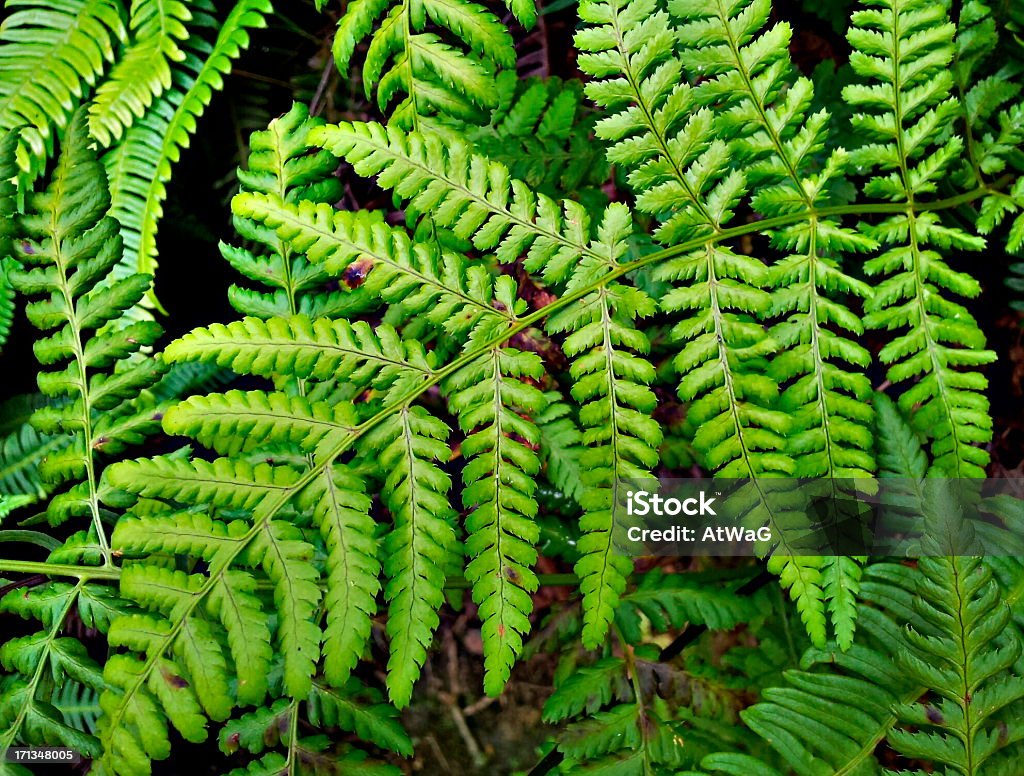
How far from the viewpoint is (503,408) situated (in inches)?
58.1

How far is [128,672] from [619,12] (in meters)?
1.66

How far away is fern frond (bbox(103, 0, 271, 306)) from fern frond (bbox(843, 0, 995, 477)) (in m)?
1.79

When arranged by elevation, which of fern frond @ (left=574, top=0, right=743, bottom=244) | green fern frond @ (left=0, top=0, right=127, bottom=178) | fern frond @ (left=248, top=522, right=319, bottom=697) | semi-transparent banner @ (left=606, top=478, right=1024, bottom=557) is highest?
green fern frond @ (left=0, top=0, right=127, bottom=178)

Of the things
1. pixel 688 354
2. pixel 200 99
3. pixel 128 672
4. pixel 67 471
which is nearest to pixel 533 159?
pixel 688 354

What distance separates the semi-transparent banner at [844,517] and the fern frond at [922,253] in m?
0.14

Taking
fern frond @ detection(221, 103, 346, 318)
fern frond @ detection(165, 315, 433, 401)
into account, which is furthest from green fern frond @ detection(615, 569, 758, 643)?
fern frond @ detection(221, 103, 346, 318)

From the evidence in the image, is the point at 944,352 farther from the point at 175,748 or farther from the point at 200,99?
the point at 175,748

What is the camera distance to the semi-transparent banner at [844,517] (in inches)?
56.9

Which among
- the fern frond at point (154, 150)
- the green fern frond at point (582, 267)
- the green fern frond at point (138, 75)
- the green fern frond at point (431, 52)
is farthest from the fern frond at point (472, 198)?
the green fern frond at point (138, 75)

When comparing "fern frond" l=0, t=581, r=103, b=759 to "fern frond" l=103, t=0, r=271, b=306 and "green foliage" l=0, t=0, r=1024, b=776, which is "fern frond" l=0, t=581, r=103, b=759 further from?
"fern frond" l=103, t=0, r=271, b=306

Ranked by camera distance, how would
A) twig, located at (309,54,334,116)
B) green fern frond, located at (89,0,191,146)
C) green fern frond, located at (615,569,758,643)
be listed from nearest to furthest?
→ 1. green fern frond, located at (615,569,758,643)
2. green fern frond, located at (89,0,191,146)
3. twig, located at (309,54,334,116)

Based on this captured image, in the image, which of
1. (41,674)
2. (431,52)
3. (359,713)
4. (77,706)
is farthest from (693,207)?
(77,706)

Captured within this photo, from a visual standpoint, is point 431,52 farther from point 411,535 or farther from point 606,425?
point 411,535

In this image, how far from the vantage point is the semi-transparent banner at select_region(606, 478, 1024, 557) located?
1.45m
